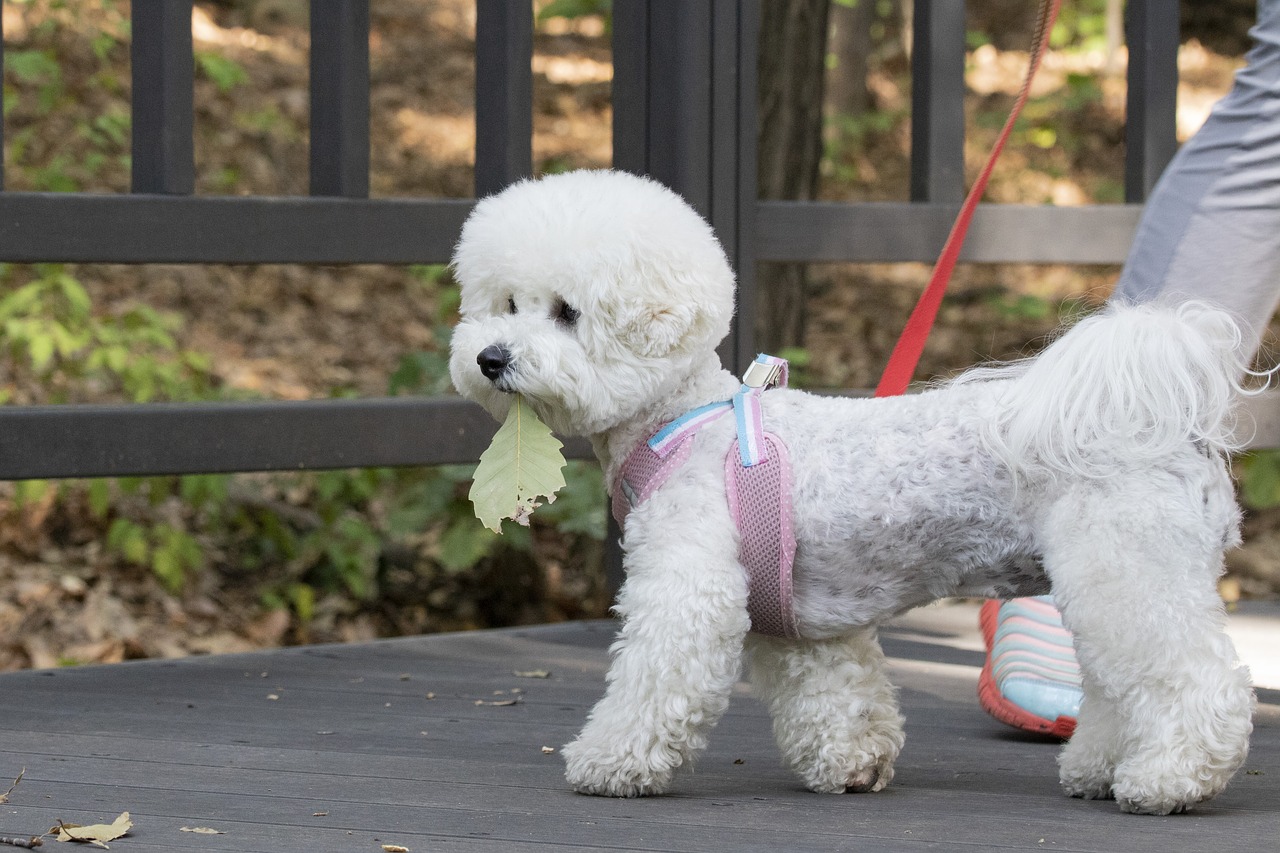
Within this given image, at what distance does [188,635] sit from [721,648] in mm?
3241

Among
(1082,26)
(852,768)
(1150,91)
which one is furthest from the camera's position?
(1082,26)

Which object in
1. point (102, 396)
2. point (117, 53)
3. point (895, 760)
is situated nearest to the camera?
point (895, 760)

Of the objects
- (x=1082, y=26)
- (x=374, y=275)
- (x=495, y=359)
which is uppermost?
(x=1082, y=26)

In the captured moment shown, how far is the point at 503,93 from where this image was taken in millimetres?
3518

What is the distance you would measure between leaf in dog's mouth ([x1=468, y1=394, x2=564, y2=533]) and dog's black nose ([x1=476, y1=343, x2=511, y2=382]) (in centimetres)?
8

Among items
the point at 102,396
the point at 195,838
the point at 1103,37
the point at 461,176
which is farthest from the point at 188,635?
the point at 1103,37

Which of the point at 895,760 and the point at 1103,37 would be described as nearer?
the point at 895,760

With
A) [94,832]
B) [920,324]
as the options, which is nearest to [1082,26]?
[920,324]

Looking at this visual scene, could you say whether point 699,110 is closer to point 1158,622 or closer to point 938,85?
point 938,85

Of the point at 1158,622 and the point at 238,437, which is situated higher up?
the point at 238,437

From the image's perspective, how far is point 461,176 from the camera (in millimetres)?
9438

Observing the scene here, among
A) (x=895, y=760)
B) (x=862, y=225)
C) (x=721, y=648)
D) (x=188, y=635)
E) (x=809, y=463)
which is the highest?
(x=862, y=225)

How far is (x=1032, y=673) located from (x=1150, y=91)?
1.95 m

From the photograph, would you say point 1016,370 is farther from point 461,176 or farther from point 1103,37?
point 1103,37
